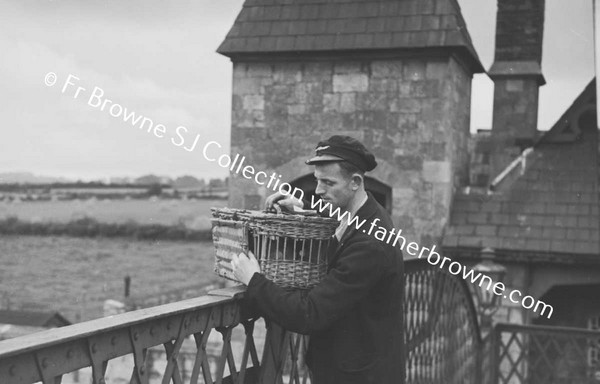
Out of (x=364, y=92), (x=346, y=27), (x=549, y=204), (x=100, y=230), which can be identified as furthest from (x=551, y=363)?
(x=100, y=230)

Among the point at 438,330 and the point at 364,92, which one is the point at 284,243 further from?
the point at 364,92

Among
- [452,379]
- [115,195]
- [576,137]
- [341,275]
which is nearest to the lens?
[341,275]

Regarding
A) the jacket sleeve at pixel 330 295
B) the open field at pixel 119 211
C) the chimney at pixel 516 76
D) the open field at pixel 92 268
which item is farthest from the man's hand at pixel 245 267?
the open field at pixel 92 268

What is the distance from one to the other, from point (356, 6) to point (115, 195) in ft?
123

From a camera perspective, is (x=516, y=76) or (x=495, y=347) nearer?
(x=495, y=347)

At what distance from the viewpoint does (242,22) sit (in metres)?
11.5

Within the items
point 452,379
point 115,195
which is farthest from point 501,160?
point 115,195

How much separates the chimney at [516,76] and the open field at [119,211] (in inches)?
1162

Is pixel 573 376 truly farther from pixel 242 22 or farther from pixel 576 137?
pixel 242 22

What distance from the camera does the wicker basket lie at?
307cm

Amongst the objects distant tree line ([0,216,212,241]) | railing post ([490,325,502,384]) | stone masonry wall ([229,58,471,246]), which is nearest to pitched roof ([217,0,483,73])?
stone masonry wall ([229,58,471,246])

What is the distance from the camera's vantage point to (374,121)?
1066 cm

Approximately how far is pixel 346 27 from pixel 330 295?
8.42 meters

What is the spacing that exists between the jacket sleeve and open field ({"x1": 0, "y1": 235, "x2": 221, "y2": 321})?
41451 mm
